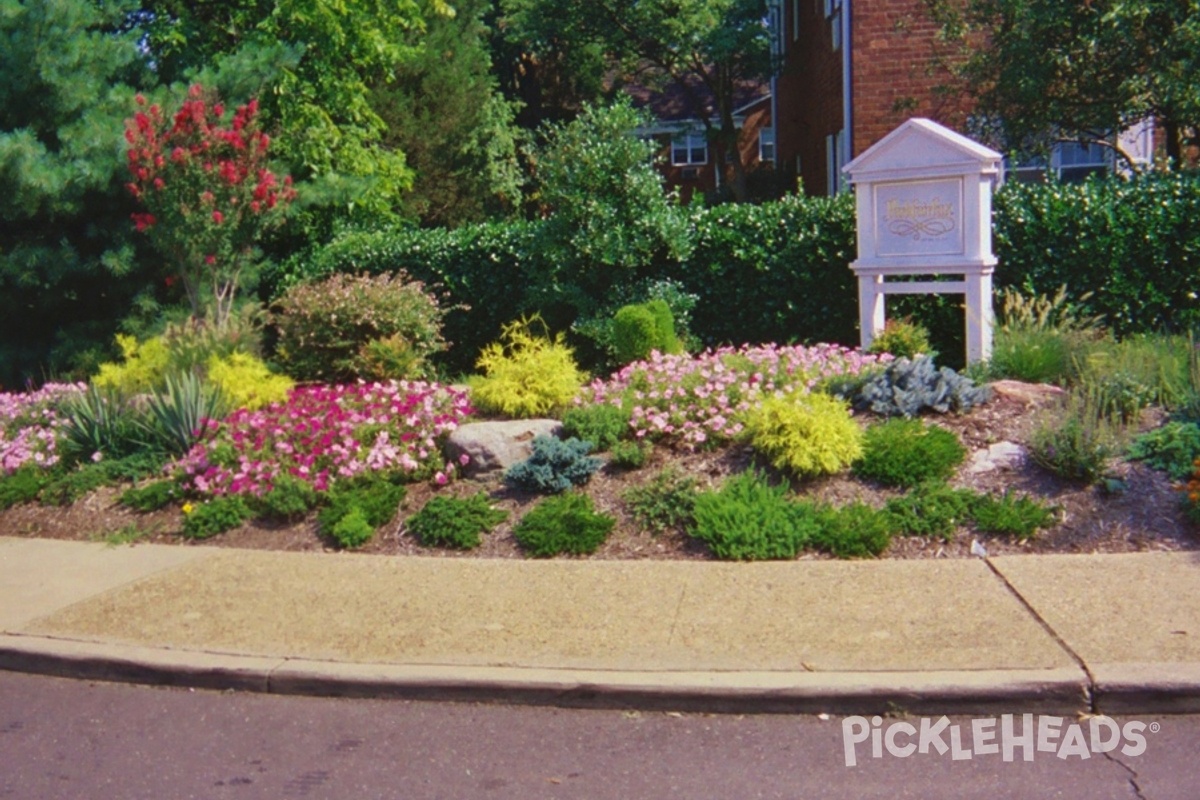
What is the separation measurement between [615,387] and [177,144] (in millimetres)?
5224

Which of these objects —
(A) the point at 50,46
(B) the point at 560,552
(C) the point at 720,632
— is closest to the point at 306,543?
(B) the point at 560,552

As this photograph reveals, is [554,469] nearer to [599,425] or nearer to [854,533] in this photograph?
[599,425]

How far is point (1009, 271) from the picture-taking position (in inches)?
462

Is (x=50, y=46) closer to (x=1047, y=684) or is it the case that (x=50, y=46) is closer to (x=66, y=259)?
(x=66, y=259)

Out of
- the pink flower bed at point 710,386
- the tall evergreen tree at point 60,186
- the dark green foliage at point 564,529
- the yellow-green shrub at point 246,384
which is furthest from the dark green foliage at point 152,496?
the tall evergreen tree at point 60,186

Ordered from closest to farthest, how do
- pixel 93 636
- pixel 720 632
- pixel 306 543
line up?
pixel 720 632 < pixel 93 636 < pixel 306 543

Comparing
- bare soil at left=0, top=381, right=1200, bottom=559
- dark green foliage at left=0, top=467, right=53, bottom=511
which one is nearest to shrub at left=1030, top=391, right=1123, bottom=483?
bare soil at left=0, top=381, right=1200, bottom=559

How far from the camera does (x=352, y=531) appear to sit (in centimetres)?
794

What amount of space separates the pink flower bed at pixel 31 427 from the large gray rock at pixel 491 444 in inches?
135

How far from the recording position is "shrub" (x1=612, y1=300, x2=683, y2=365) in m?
11.1

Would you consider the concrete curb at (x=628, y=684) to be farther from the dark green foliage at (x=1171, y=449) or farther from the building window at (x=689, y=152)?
the building window at (x=689, y=152)

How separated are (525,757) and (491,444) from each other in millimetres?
3844

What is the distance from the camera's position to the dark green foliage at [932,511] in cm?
740

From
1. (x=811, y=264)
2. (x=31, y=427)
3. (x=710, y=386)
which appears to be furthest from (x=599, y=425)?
(x=31, y=427)
